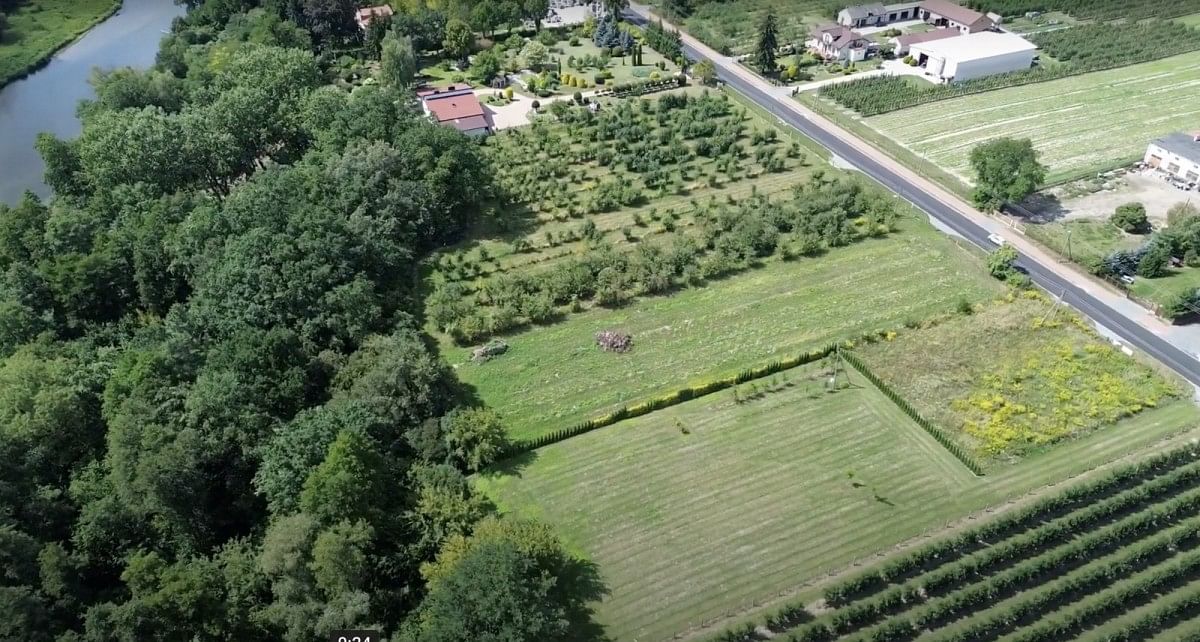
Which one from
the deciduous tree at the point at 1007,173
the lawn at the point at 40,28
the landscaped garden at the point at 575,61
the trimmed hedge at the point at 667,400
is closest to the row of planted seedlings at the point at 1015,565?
the trimmed hedge at the point at 667,400

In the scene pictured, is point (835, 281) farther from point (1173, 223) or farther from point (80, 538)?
point (80, 538)

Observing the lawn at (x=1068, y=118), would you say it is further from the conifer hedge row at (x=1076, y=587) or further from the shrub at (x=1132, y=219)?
the conifer hedge row at (x=1076, y=587)

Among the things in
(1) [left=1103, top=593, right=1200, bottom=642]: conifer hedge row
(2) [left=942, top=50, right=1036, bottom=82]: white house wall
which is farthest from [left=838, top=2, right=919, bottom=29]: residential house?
(1) [left=1103, top=593, right=1200, bottom=642]: conifer hedge row

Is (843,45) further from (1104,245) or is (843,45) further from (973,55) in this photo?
(1104,245)

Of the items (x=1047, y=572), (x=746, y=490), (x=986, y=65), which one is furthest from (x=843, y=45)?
(x=1047, y=572)

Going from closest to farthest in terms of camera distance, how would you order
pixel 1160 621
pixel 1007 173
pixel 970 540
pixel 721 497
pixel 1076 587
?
pixel 1160 621 < pixel 1076 587 < pixel 970 540 < pixel 721 497 < pixel 1007 173
